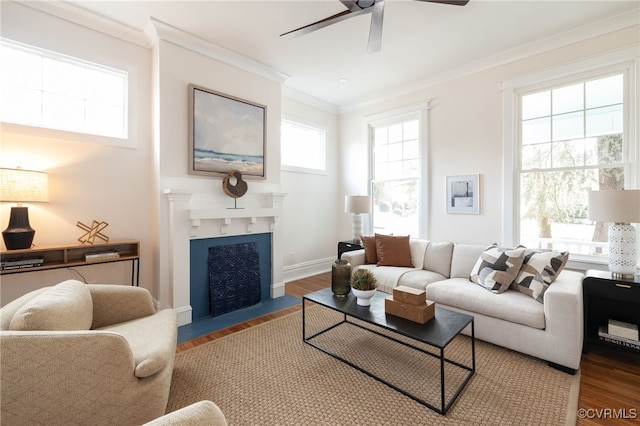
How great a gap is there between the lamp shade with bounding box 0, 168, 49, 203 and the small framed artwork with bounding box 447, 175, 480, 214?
4.46 metres

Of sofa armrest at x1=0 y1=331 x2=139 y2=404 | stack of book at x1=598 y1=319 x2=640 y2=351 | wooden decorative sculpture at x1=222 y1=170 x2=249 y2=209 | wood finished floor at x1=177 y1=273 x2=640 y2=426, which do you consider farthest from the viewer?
wooden decorative sculpture at x1=222 y1=170 x2=249 y2=209

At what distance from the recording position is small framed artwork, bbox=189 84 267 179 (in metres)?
3.12

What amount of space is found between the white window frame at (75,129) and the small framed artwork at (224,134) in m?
0.64

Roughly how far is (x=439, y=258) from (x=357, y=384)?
77.7 inches

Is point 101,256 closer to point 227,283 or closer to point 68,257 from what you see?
point 68,257

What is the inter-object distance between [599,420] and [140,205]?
4107 mm

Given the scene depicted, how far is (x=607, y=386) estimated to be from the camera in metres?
1.88

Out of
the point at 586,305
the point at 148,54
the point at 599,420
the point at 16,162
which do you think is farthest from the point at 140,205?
the point at 586,305

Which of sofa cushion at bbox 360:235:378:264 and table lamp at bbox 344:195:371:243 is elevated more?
table lamp at bbox 344:195:371:243

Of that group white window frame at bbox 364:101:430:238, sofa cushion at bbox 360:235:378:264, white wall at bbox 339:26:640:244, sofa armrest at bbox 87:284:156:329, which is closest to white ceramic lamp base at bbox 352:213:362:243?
sofa cushion at bbox 360:235:378:264

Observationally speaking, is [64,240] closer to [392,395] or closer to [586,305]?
[392,395]

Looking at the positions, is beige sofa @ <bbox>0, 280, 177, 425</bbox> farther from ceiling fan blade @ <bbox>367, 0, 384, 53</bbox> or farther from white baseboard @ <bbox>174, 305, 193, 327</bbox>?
ceiling fan blade @ <bbox>367, 0, 384, 53</bbox>

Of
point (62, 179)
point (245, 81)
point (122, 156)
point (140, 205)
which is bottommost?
point (140, 205)

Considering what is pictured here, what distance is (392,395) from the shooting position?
1.81 m
